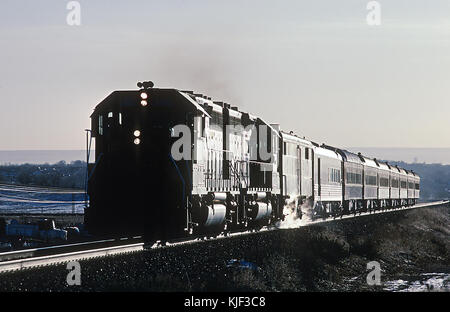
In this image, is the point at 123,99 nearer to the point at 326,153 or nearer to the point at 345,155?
the point at 326,153

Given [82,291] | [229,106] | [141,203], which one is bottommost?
[82,291]

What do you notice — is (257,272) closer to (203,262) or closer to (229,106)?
(203,262)

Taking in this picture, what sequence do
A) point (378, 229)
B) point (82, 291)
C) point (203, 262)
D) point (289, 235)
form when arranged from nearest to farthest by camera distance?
point (82, 291)
point (203, 262)
point (289, 235)
point (378, 229)

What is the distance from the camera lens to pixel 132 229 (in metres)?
20.8

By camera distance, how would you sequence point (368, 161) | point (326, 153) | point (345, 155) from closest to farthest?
1. point (326, 153)
2. point (345, 155)
3. point (368, 161)

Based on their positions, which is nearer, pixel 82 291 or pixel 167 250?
pixel 82 291

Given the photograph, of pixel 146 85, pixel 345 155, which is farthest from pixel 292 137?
pixel 345 155

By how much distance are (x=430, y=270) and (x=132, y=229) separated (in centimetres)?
1733

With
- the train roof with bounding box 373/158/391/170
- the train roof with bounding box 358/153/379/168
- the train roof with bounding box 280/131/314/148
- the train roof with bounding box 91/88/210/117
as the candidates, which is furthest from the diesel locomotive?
the train roof with bounding box 373/158/391/170

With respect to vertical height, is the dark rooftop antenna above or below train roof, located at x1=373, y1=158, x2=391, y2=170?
above

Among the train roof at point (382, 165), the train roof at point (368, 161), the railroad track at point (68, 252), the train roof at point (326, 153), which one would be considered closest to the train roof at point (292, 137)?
the train roof at point (326, 153)

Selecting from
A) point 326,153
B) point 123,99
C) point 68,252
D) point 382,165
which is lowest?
point 68,252

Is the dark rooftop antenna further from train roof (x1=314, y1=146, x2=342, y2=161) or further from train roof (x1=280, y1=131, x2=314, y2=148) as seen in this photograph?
train roof (x1=314, y1=146, x2=342, y2=161)
